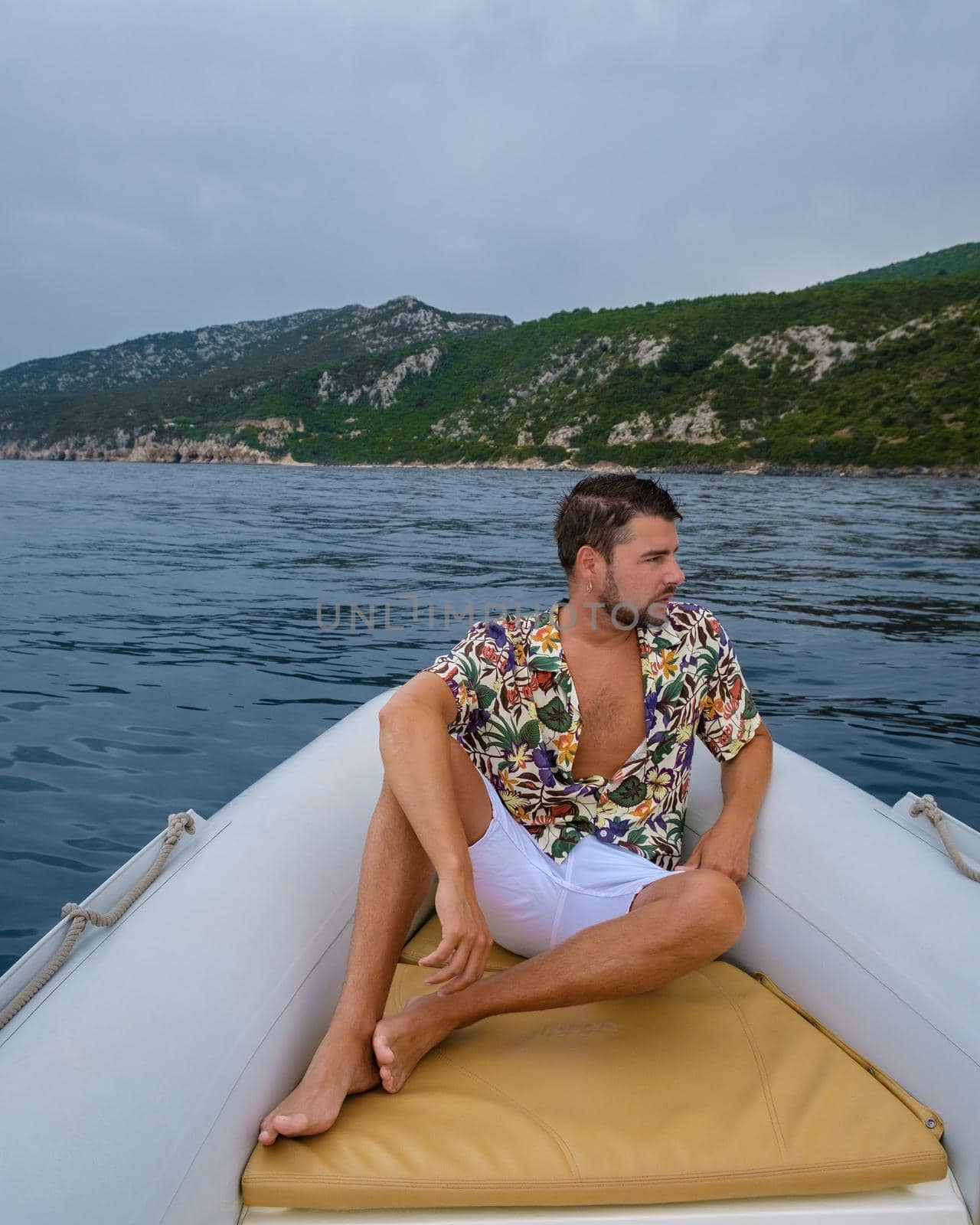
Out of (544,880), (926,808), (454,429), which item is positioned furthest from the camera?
(454,429)

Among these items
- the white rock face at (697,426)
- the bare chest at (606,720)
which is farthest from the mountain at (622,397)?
the bare chest at (606,720)

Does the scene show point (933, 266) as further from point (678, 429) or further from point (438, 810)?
point (438, 810)

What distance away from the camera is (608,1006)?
1.54 metres

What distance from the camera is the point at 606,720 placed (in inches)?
67.6

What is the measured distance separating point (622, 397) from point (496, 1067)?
1786 inches

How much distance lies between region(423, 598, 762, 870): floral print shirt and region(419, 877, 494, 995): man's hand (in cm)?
Answer: 35

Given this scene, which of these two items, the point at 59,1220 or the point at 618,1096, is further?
the point at 618,1096

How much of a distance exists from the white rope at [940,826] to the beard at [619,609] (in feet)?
2.08

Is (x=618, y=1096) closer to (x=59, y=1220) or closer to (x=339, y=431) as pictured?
(x=59, y=1220)

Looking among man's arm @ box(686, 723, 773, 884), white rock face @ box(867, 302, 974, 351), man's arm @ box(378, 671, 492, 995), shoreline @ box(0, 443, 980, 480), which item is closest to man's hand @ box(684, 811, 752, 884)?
man's arm @ box(686, 723, 773, 884)

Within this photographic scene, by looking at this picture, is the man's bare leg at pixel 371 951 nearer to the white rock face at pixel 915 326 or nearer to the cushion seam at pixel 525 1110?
the cushion seam at pixel 525 1110

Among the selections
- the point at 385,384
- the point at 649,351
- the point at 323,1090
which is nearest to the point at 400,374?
the point at 385,384

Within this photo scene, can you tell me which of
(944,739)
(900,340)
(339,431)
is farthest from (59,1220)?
(339,431)

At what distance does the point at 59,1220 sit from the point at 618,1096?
751mm
